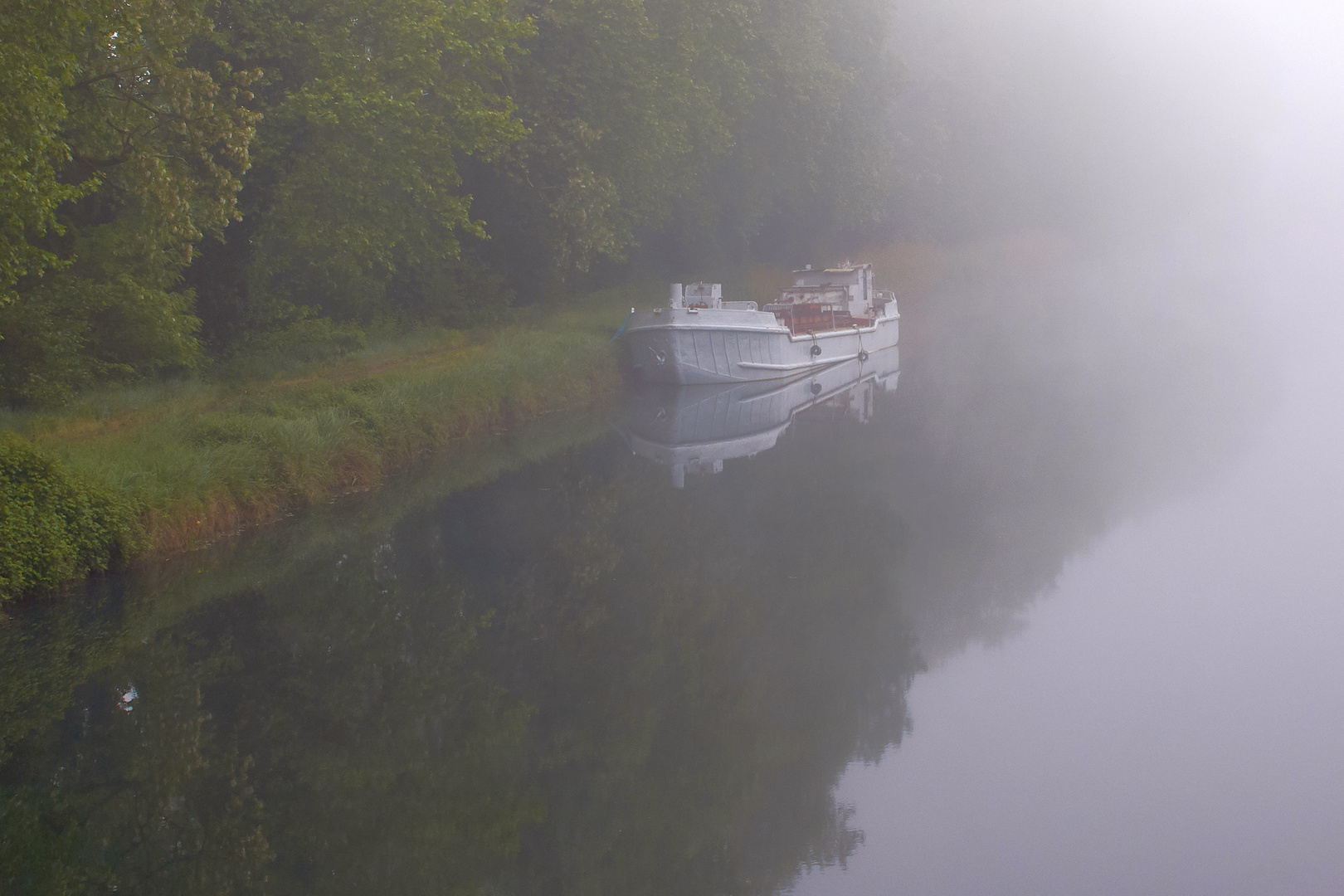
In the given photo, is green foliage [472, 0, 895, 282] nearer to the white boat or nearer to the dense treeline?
the dense treeline

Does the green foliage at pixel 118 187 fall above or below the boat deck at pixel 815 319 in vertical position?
above

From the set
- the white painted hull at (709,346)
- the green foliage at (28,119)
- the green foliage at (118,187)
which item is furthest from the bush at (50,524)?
the white painted hull at (709,346)

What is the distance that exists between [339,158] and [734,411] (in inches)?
329

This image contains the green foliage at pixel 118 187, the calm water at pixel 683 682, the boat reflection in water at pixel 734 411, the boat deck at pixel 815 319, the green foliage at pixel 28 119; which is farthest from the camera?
the boat deck at pixel 815 319

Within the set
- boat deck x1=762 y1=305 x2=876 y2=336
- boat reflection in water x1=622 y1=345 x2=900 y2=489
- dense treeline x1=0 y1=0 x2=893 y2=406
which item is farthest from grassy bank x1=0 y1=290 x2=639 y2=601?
boat deck x1=762 y1=305 x2=876 y2=336

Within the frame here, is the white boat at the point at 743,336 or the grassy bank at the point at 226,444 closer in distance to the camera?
the grassy bank at the point at 226,444

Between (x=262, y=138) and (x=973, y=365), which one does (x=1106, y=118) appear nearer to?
(x=973, y=365)

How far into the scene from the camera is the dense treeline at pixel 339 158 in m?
13.5

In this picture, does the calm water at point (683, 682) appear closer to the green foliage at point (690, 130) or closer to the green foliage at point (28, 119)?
the green foliage at point (28, 119)

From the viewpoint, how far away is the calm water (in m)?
4.82

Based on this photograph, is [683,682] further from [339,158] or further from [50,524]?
[339,158]

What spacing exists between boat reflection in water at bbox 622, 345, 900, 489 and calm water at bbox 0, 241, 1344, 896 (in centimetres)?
148

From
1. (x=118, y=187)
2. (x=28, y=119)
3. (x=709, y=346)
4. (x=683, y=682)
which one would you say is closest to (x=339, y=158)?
(x=118, y=187)

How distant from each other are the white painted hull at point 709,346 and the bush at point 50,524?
45.0 ft
